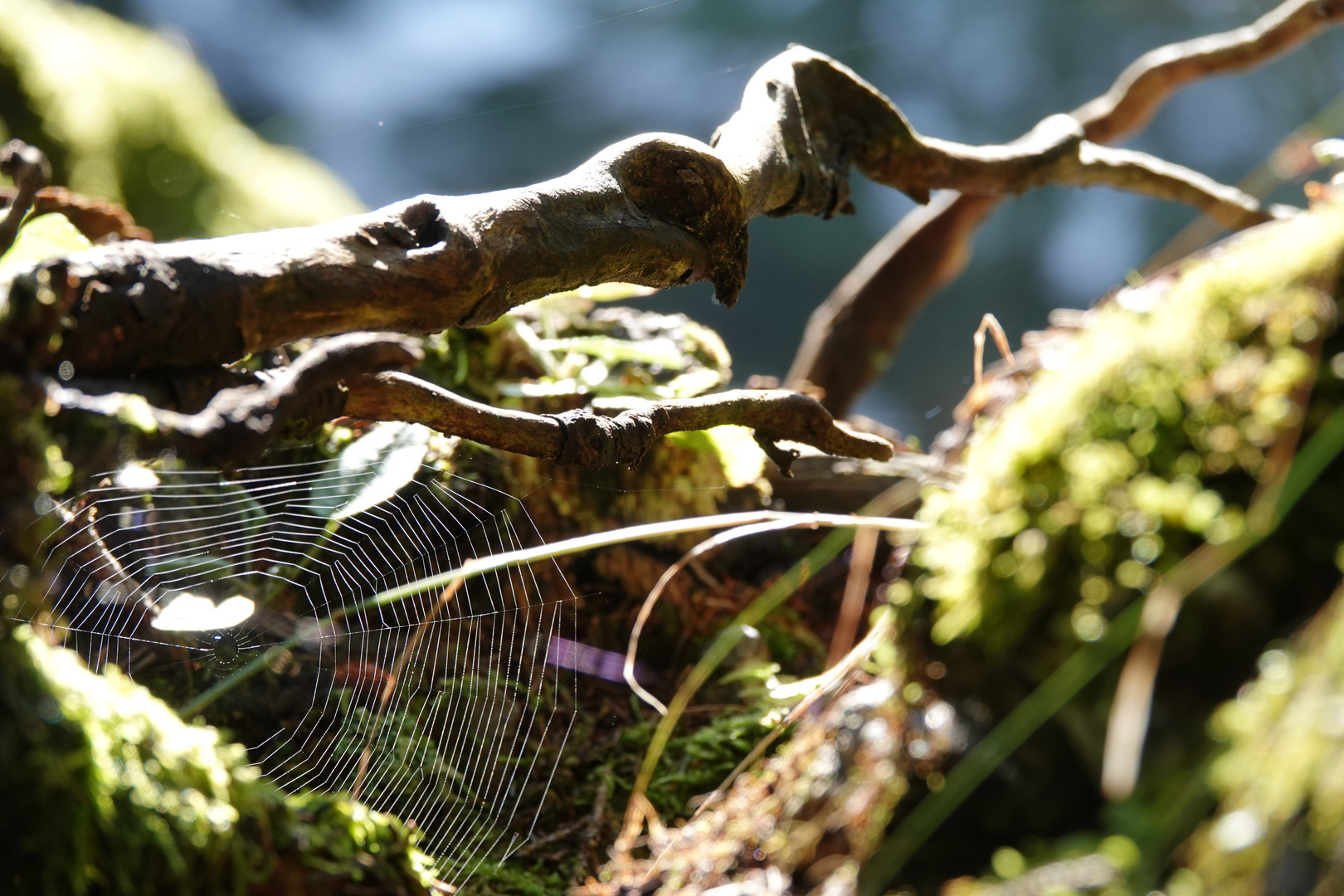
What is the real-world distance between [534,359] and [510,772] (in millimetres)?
937

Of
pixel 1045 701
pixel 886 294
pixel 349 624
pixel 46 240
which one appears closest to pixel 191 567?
pixel 349 624

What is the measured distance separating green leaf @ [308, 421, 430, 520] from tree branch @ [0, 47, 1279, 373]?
584 mm

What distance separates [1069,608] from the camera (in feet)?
2.03

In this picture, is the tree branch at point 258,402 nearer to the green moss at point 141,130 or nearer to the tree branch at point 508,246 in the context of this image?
the tree branch at point 508,246

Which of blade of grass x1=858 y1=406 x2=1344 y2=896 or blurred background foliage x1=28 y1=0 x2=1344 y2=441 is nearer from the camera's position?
blade of grass x1=858 y1=406 x2=1344 y2=896

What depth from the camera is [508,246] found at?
3.29ft

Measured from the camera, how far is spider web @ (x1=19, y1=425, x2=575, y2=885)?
132cm

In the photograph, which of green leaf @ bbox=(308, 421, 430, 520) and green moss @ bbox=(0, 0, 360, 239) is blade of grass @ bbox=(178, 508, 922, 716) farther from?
green moss @ bbox=(0, 0, 360, 239)

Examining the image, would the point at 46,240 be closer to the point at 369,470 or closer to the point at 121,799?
the point at 369,470

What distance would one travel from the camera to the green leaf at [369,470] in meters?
1.48

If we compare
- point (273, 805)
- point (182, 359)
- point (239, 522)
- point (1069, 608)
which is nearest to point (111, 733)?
point (273, 805)

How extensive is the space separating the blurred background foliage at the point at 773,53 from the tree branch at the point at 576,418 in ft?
9.81

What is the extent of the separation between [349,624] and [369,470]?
306mm

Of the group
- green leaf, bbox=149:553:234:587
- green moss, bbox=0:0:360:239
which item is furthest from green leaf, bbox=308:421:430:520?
green moss, bbox=0:0:360:239
